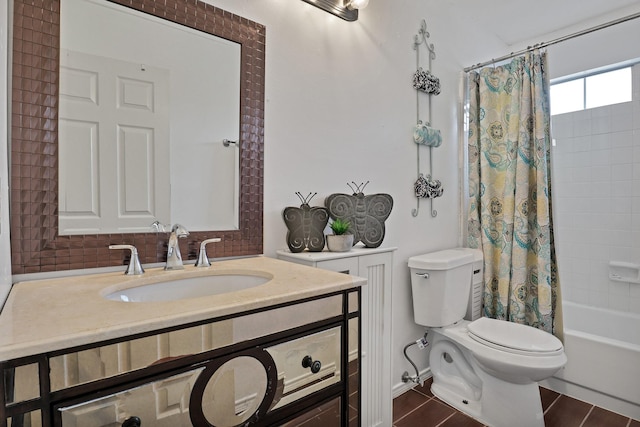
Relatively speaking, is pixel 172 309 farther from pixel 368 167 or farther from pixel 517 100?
pixel 517 100

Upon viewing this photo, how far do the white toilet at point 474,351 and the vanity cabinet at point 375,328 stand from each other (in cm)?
47

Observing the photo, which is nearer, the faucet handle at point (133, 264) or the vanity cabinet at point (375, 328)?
the faucet handle at point (133, 264)

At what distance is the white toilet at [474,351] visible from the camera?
1.61 m

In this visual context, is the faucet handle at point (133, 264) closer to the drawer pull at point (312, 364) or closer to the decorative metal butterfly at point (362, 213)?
the drawer pull at point (312, 364)

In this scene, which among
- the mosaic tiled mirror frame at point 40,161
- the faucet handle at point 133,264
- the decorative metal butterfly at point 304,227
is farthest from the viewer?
the decorative metal butterfly at point 304,227

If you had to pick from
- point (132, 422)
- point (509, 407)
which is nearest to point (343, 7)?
point (132, 422)

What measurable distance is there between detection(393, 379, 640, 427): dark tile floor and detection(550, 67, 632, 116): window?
6.76 feet

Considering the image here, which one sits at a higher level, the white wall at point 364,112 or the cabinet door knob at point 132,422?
the white wall at point 364,112

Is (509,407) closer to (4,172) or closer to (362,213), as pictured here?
(362,213)

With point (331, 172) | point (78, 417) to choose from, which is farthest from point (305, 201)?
point (78, 417)

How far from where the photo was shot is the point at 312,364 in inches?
35.9

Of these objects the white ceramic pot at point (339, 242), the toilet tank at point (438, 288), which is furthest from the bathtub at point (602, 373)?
the white ceramic pot at point (339, 242)

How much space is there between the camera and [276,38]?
1.46 m

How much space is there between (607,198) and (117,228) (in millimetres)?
3096
